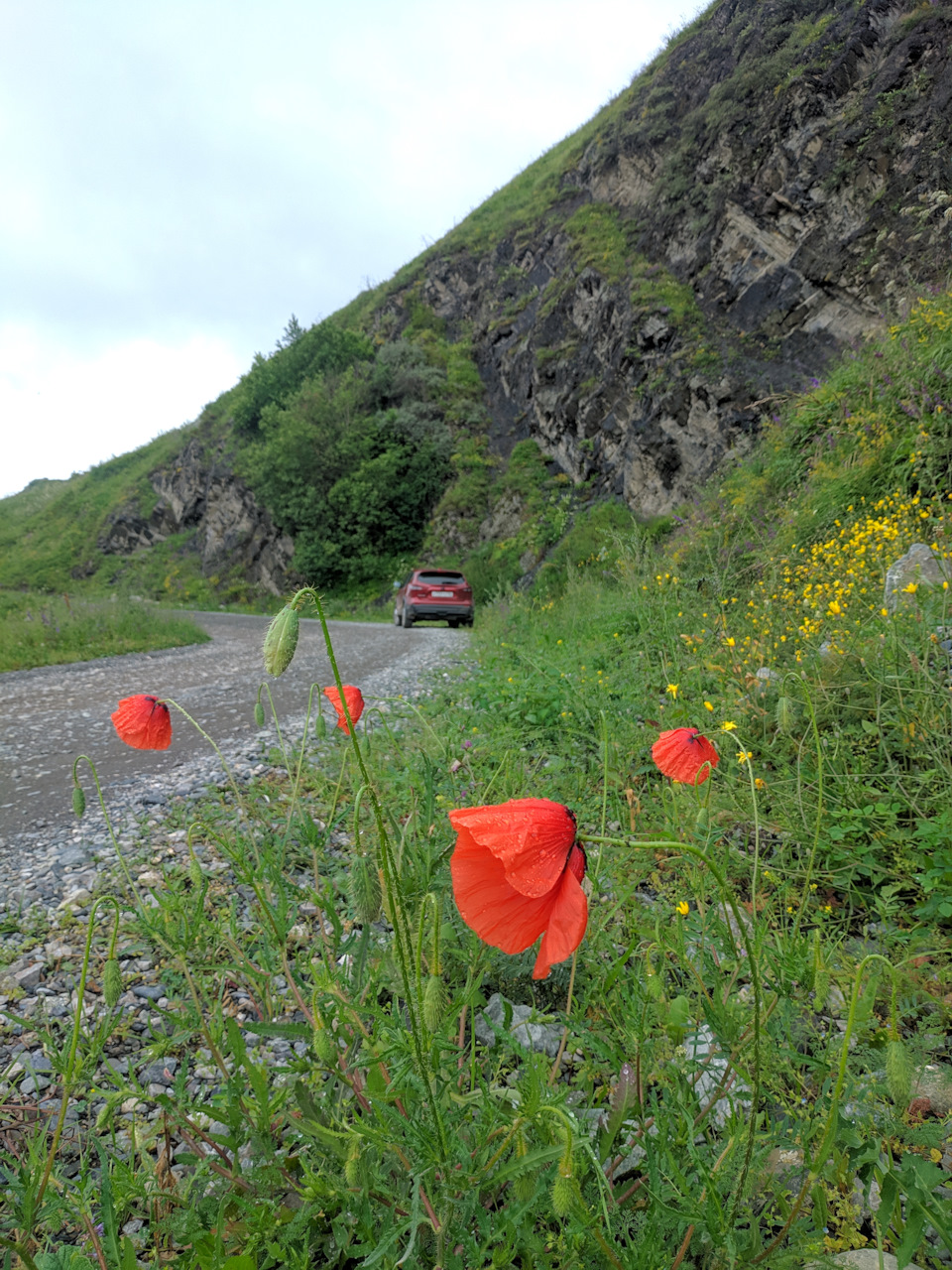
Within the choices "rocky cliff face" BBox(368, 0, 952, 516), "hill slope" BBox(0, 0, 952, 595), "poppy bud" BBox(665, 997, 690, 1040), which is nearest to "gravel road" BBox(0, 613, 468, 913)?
"poppy bud" BBox(665, 997, 690, 1040)

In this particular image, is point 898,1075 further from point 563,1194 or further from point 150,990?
point 150,990

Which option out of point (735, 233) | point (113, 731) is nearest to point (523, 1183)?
point (113, 731)

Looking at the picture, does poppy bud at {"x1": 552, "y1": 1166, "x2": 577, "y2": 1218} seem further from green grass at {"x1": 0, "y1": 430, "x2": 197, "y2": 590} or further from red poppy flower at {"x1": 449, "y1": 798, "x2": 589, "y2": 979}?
green grass at {"x1": 0, "y1": 430, "x2": 197, "y2": 590}

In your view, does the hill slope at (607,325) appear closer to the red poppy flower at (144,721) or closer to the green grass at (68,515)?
the green grass at (68,515)

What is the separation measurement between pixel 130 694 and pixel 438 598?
7.04 m

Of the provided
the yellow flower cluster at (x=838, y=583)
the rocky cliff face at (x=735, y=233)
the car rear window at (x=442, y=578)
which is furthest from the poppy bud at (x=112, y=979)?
the car rear window at (x=442, y=578)

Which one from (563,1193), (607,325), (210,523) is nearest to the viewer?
(563,1193)

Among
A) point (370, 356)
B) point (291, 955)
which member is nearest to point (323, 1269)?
point (291, 955)

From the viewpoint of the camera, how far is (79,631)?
852cm

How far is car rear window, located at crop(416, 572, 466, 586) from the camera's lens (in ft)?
39.0

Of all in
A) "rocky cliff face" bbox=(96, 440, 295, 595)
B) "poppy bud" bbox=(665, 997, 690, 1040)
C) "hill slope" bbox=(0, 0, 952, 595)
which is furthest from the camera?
"rocky cliff face" bbox=(96, 440, 295, 595)

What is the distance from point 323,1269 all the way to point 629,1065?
0.59m

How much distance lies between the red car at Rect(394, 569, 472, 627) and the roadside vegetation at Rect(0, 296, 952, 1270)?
848 centimetres

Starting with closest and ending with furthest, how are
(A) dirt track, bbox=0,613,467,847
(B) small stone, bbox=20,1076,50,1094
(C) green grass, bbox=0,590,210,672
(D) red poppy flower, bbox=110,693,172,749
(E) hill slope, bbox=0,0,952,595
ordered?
(B) small stone, bbox=20,1076,50,1094
(D) red poppy flower, bbox=110,693,172,749
(A) dirt track, bbox=0,613,467,847
(C) green grass, bbox=0,590,210,672
(E) hill slope, bbox=0,0,952,595
